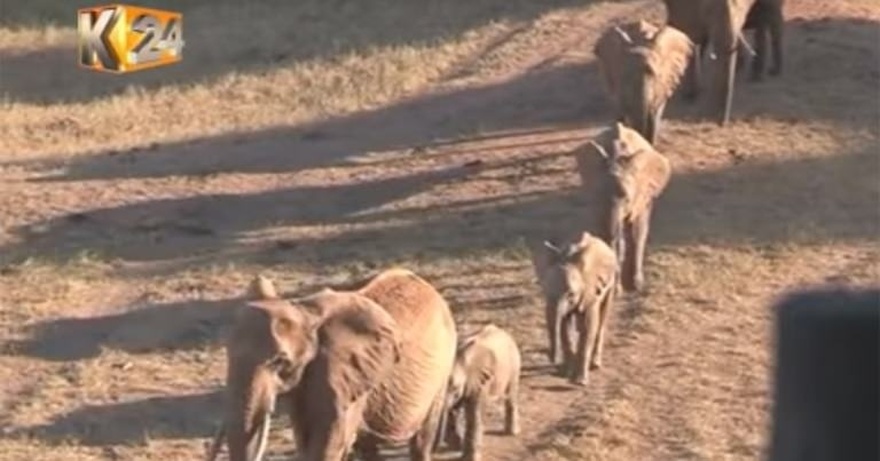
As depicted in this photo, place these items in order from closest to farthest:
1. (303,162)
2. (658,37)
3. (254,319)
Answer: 1. (254,319)
2. (658,37)
3. (303,162)

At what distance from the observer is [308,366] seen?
28.4 feet

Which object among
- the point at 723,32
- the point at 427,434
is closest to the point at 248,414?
the point at 427,434

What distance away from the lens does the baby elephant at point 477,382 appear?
10492 mm

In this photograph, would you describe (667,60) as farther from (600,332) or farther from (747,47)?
(600,332)

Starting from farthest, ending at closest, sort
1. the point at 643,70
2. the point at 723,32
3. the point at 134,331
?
the point at 723,32 → the point at 643,70 → the point at 134,331

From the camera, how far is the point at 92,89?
86.7 ft

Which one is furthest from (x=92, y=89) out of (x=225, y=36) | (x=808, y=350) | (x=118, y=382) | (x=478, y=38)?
(x=808, y=350)

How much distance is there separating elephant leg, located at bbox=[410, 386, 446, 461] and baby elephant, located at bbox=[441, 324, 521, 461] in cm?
20

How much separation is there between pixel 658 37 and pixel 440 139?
337cm

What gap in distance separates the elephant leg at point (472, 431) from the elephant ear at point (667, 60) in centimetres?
739

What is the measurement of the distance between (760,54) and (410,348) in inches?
497

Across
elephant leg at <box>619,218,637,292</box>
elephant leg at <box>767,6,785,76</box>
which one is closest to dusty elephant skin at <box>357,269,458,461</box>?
elephant leg at <box>619,218,637,292</box>

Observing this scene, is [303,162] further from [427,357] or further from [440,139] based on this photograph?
[427,357]

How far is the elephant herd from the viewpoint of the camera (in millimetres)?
8352
